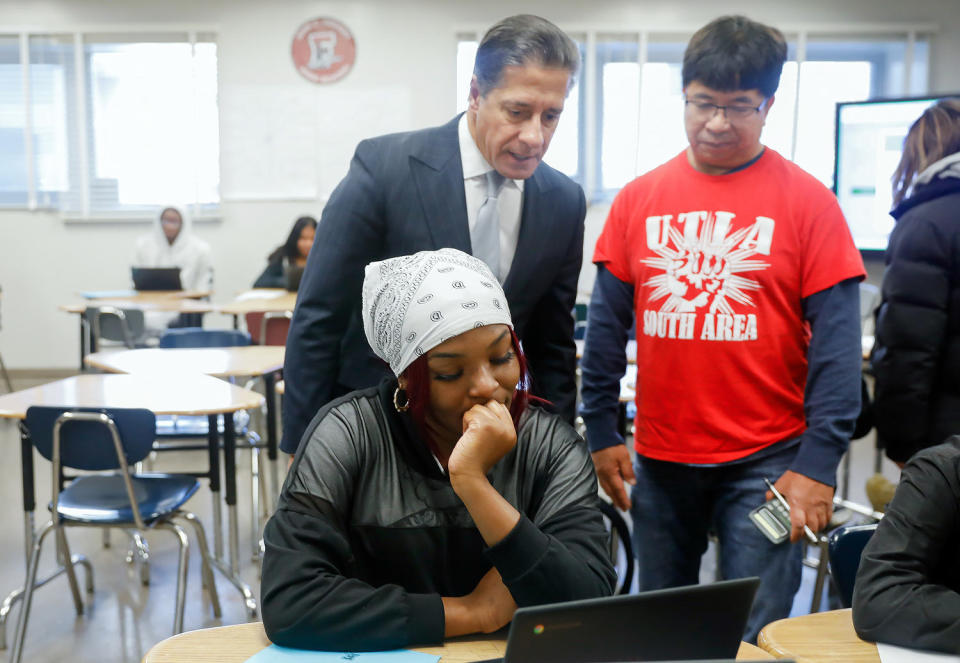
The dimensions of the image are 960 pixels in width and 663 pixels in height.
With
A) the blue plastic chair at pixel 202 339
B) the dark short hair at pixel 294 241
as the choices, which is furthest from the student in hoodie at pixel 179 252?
the blue plastic chair at pixel 202 339

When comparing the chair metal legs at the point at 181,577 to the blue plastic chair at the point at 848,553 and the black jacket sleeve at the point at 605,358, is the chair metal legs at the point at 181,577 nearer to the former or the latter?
the black jacket sleeve at the point at 605,358

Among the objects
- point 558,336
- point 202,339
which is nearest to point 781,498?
point 558,336

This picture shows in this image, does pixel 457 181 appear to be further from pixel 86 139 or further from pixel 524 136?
pixel 86 139

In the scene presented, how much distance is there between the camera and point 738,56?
155 cm

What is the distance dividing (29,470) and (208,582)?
2.23 feet

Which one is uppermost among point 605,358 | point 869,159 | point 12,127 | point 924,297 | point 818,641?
point 12,127

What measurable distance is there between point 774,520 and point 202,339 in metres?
3.24

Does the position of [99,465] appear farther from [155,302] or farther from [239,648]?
[155,302]

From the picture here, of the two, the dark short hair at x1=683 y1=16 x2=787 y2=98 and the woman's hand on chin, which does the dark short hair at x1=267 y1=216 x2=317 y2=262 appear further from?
Result: the woman's hand on chin

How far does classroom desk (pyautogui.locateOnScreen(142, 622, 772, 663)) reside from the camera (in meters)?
1.04

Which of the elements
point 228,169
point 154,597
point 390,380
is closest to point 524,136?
point 390,380

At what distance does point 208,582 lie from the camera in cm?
299

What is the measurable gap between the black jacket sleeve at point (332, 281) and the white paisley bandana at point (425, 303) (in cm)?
25

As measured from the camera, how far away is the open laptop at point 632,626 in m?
0.77
